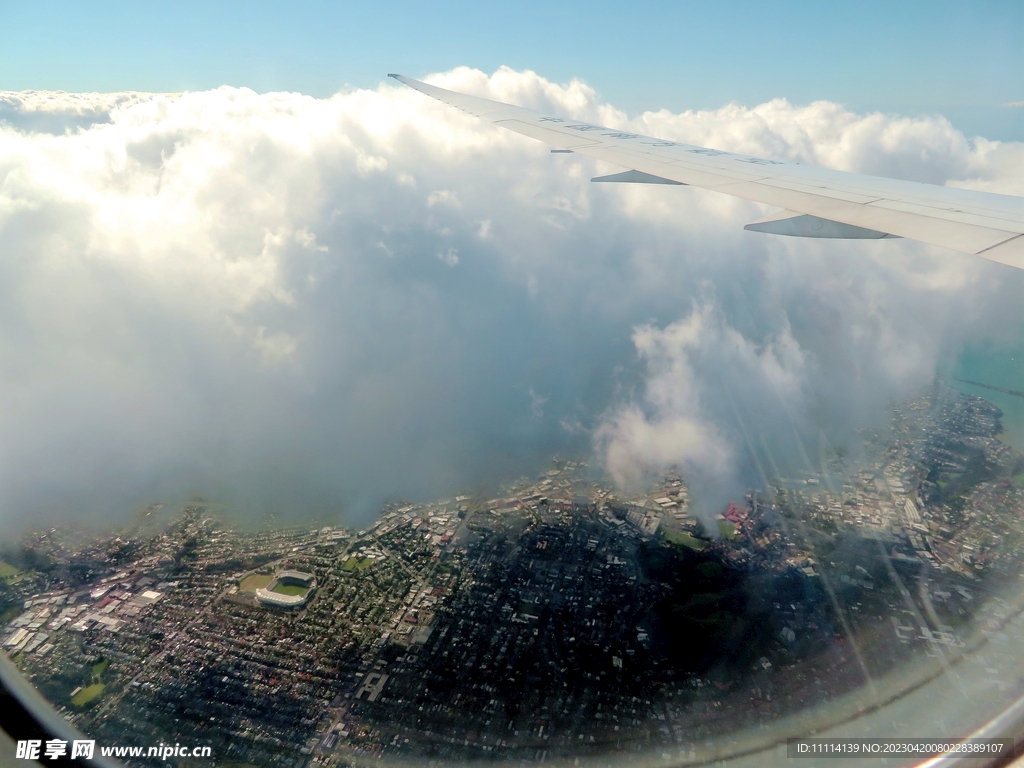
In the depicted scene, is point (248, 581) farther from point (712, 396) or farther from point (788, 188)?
point (712, 396)

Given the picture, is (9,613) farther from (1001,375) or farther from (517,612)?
(1001,375)

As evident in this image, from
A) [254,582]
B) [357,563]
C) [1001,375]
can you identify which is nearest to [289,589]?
[254,582]

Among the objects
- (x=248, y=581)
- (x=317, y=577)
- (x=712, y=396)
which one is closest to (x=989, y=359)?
(x=712, y=396)

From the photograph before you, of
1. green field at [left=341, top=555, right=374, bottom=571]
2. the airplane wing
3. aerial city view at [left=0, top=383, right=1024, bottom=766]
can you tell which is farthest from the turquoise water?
green field at [left=341, top=555, right=374, bottom=571]

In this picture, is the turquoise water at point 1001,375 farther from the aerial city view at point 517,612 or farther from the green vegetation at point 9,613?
the green vegetation at point 9,613

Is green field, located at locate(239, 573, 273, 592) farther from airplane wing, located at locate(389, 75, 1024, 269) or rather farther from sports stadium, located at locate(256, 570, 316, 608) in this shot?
airplane wing, located at locate(389, 75, 1024, 269)

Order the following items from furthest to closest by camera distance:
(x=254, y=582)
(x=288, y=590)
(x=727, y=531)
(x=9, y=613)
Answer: (x=727, y=531) → (x=254, y=582) → (x=288, y=590) → (x=9, y=613)

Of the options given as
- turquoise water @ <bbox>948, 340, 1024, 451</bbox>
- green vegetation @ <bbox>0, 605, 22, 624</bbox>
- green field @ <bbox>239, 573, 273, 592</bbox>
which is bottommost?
green field @ <bbox>239, 573, 273, 592</bbox>
